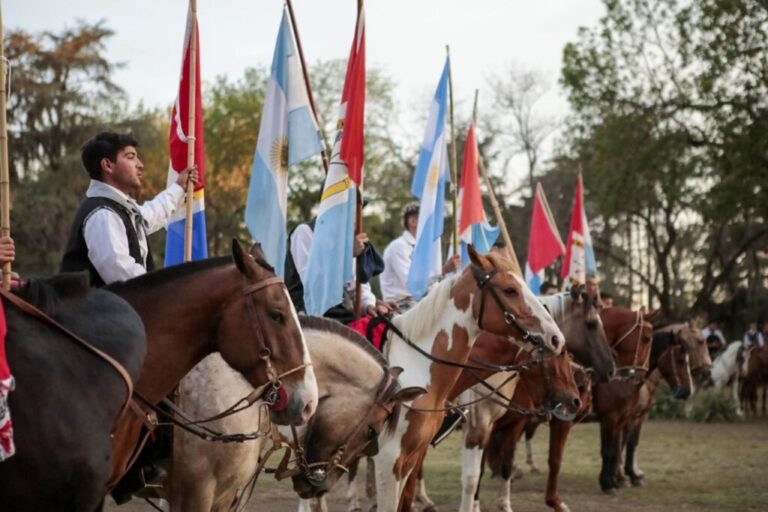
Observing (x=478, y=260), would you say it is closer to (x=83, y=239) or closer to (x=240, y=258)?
(x=83, y=239)

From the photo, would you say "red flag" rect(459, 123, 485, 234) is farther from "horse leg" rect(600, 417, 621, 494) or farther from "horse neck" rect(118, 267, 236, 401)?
"horse neck" rect(118, 267, 236, 401)

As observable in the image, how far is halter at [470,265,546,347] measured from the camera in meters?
8.66

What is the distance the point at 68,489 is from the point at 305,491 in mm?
3419

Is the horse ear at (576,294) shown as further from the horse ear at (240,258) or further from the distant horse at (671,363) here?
the horse ear at (240,258)

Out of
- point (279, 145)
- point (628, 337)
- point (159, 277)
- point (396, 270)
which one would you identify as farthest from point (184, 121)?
point (628, 337)

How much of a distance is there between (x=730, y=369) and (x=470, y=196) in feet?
65.8

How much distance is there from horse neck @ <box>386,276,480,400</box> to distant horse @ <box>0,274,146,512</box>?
4.59 m

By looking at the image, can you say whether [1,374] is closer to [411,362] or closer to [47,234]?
[411,362]

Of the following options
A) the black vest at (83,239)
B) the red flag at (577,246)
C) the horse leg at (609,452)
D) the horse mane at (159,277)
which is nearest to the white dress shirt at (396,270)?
the horse leg at (609,452)

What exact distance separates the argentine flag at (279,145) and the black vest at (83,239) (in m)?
2.32

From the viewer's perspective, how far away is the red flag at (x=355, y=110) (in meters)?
9.27

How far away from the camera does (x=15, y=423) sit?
Answer: 4066 mm

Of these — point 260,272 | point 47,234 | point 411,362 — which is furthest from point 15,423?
point 47,234

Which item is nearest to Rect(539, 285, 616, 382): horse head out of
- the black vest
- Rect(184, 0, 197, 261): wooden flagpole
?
Rect(184, 0, 197, 261): wooden flagpole
